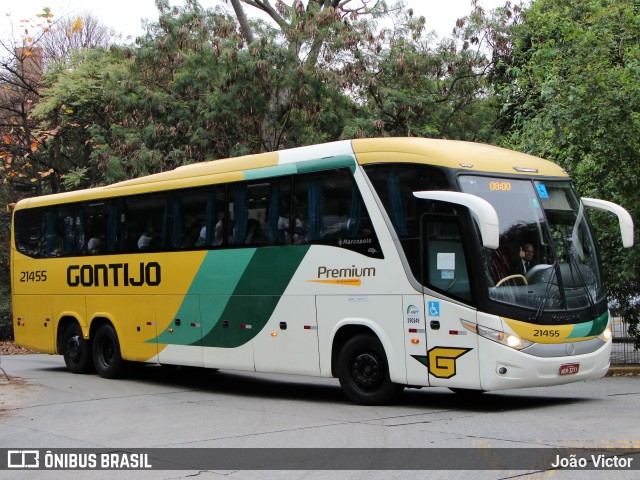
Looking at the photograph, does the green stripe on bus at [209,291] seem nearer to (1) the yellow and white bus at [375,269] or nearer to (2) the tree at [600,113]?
(1) the yellow and white bus at [375,269]

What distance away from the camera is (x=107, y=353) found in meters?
17.8

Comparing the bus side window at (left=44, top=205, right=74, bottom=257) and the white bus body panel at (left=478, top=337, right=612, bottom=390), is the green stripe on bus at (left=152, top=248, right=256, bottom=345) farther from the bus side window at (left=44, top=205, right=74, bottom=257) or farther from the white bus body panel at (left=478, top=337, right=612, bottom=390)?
the white bus body panel at (left=478, top=337, right=612, bottom=390)

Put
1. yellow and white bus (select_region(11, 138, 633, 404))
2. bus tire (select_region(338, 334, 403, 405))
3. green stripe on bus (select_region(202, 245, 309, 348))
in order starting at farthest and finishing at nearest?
1. green stripe on bus (select_region(202, 245, 309, 348))
2. bus tire (select_region(338, 334, 403, 405))
3. yellow and white bus (select_region(11, 138, 633, 404))

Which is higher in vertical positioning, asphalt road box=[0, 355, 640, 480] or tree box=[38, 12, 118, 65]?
tree box=[38, 12, 118, 65]

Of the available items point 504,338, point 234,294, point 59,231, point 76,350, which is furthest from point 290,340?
point 59,231

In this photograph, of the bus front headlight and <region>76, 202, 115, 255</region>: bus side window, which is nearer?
the bus front headlight

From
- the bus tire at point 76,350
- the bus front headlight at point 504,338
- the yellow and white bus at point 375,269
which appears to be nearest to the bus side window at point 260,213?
the yellow and white bus at point 375,269

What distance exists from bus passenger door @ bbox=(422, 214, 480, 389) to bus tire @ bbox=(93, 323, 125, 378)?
7898 millimetres

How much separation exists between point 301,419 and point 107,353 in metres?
7.71

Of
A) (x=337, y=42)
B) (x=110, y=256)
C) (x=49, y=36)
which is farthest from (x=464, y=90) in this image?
(x=49, y=36)

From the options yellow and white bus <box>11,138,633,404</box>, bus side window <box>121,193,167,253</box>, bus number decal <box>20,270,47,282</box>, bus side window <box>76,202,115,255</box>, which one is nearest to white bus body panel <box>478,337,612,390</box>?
yellow and white bus <box>11,138,633,404</box>

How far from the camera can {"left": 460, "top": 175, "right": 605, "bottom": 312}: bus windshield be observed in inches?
439

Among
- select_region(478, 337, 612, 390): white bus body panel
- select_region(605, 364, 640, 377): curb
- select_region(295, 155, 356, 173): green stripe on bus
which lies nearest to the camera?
select_region(478, 337, 612, 390): white bus body panel

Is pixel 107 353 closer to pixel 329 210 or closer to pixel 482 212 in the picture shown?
pixel 329 210
